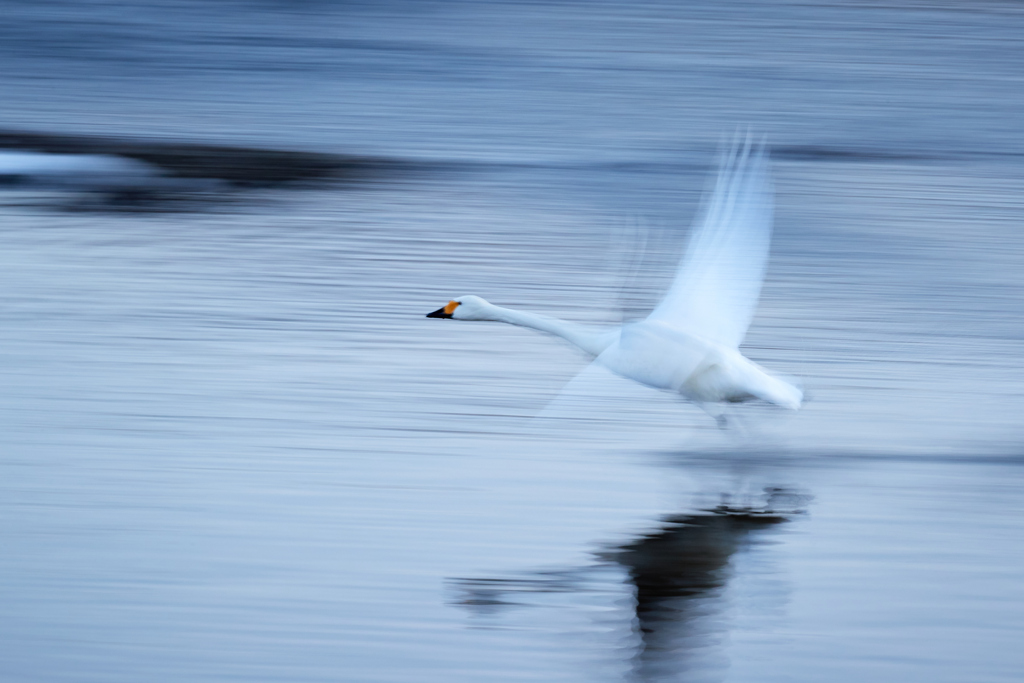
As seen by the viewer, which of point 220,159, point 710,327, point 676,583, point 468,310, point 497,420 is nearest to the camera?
point 676,583

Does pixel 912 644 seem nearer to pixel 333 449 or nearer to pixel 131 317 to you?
pixel 333 449

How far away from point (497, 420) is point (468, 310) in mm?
467

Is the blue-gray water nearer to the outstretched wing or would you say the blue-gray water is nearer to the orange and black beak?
the orange and black beak

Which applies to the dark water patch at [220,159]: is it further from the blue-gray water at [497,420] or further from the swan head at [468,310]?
the swan head at [468,310]

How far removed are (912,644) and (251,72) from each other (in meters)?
8.87

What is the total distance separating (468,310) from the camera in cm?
527

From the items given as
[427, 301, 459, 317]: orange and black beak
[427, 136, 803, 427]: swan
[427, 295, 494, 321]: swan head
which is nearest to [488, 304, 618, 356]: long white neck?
[427, 136, 803, 427]: swan

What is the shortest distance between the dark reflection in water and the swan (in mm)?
421

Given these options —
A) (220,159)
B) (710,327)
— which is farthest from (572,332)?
(220,159)

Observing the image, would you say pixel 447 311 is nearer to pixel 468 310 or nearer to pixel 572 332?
pixel 468 310

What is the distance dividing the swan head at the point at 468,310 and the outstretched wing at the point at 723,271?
0.70m

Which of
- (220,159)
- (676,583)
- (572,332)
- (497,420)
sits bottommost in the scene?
(676,583)

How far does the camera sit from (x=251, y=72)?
1147cm

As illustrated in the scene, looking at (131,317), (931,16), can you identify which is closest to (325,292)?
(131,317)
